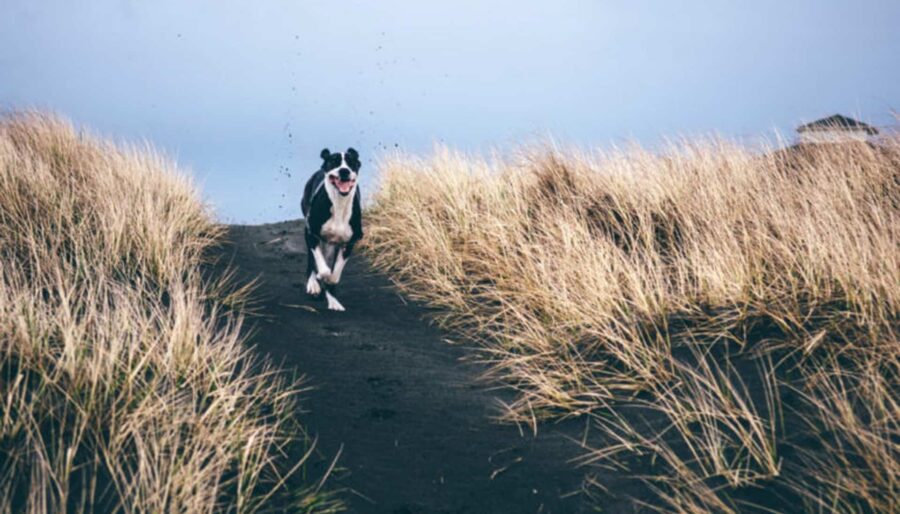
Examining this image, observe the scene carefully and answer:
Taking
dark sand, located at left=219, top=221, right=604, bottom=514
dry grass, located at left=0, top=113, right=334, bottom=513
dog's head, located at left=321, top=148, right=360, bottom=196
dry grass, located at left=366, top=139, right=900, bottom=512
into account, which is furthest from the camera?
dog's head, located at left=321, top=148, right=360, bottom=196

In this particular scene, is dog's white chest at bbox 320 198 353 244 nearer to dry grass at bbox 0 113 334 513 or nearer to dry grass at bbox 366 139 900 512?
dry grass at bbox 366 139 900 512

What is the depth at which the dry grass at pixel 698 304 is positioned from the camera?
3166 mm

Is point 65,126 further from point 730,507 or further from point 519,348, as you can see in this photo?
point 730,507

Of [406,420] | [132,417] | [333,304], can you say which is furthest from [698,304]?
[132,417]

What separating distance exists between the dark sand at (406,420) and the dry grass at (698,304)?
212 millimetres

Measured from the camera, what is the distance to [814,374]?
3.63 m

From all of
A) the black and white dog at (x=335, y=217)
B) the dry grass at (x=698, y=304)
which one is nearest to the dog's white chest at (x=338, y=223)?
the black and white dog at (x=335, y=217)

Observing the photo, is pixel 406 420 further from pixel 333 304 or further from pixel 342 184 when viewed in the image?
pixel 342 184

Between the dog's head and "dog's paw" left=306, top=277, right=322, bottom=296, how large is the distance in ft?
2.87

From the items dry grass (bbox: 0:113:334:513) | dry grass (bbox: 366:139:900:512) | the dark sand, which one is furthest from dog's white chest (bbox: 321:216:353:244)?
dry grass (bbox: 0:113:334:513)

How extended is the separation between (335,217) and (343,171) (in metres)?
0.41

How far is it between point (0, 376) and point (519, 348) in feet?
9.59

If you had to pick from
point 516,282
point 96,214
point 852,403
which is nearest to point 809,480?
point 852,403

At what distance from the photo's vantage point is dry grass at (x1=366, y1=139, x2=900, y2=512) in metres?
3.17
